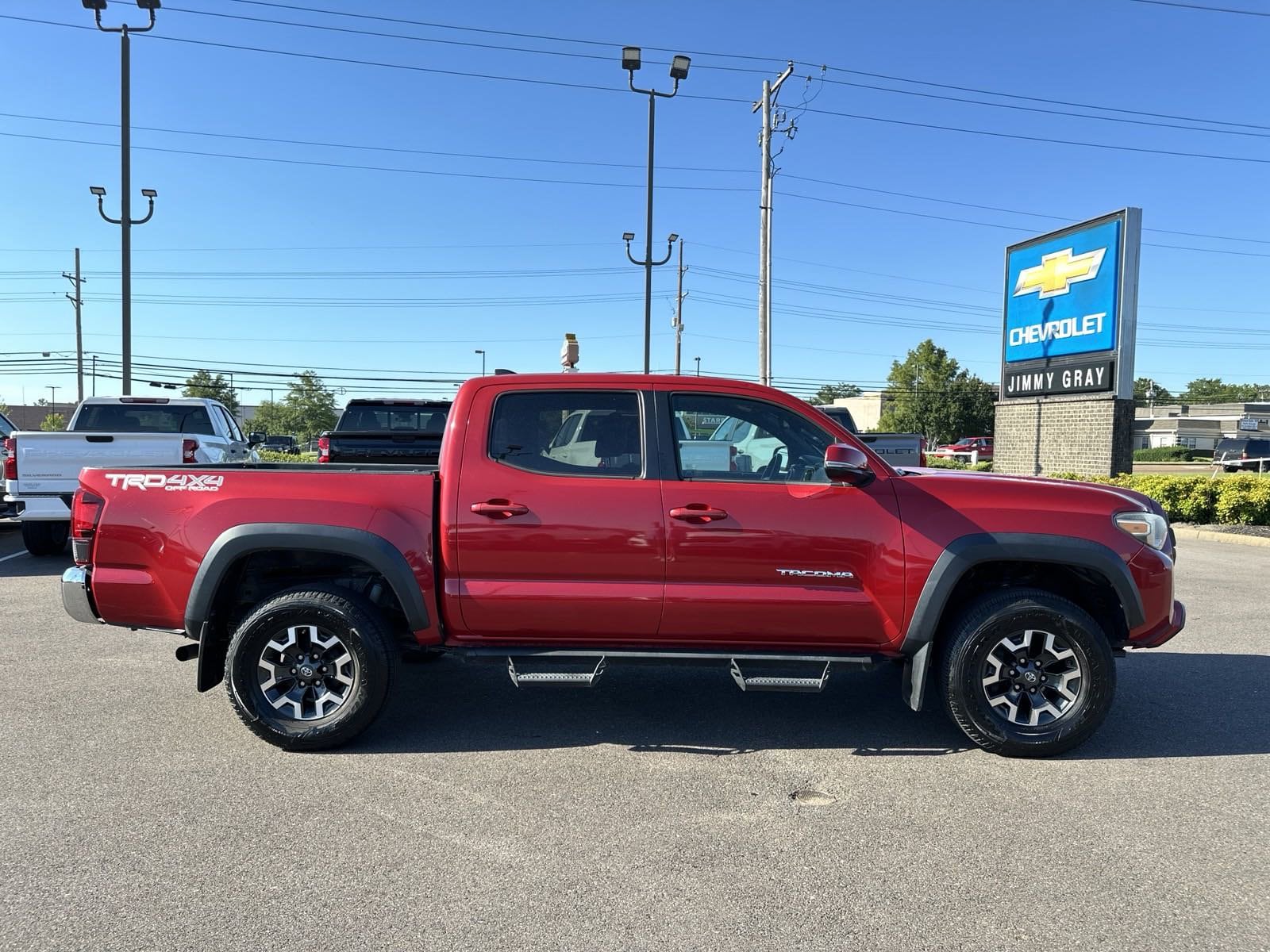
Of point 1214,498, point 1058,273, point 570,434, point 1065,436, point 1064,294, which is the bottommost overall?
point 1214,498

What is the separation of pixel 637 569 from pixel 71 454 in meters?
7.67

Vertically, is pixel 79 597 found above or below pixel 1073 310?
below

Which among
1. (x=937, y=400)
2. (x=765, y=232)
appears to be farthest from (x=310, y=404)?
(x=765, y=232)

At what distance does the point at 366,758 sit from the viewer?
4.25 metres

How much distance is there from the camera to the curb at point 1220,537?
12.4m

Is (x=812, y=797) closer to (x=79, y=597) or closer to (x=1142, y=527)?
(x=1142, y=527)

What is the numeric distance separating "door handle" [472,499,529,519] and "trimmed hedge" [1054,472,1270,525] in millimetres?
12152

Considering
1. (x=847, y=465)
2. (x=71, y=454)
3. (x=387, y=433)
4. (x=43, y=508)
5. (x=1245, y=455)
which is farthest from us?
(x=1245, y=455)

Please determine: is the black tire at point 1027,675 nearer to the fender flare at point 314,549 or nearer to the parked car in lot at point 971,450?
the fender flare at point 314,549

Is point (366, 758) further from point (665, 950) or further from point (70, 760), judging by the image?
point (665, 950)

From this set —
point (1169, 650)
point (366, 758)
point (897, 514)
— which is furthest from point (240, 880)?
point (1169, 650)

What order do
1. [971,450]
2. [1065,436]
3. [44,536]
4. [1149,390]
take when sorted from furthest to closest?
[1149,390] → [971,450] → [1065,436] → [44,536]

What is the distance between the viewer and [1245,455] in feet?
119

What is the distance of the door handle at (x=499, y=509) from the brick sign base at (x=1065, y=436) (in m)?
15.5
